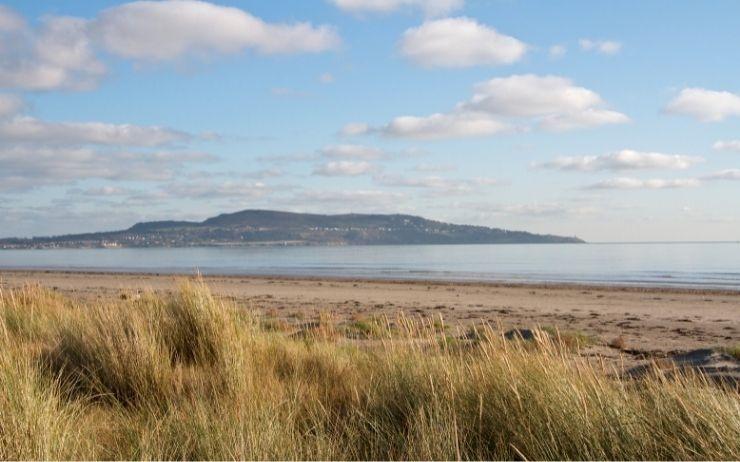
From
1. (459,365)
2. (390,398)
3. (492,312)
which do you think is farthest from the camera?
(492,312)

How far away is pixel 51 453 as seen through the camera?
4242 millimetres

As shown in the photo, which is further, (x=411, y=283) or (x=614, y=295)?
(x=411, y=283)

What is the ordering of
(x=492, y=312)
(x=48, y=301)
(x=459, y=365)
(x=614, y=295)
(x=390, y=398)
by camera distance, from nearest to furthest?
(x=390, y=398) → (x=459, y=365) → (x=48, y=301) → (x=492, y=312) → (x=614, y=295)

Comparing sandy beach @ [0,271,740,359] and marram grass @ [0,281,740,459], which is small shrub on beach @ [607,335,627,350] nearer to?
sandy beach @ [0,271,740,359]

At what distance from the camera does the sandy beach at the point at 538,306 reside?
48.1 ft

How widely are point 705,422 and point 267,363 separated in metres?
4.53

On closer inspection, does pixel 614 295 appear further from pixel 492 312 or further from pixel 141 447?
pixel 141 447

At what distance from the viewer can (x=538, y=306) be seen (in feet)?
74.2

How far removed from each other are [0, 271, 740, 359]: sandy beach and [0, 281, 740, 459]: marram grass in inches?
137

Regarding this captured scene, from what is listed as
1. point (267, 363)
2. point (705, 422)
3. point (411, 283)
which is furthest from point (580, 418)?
point (411, 283)

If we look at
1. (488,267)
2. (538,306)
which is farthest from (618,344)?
(488,267)

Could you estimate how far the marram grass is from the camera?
14.1ft

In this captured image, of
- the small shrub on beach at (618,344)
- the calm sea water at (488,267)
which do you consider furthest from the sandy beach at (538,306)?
the calm sea water at (488,267)

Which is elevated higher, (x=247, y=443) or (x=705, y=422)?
(x=705, y=422)
